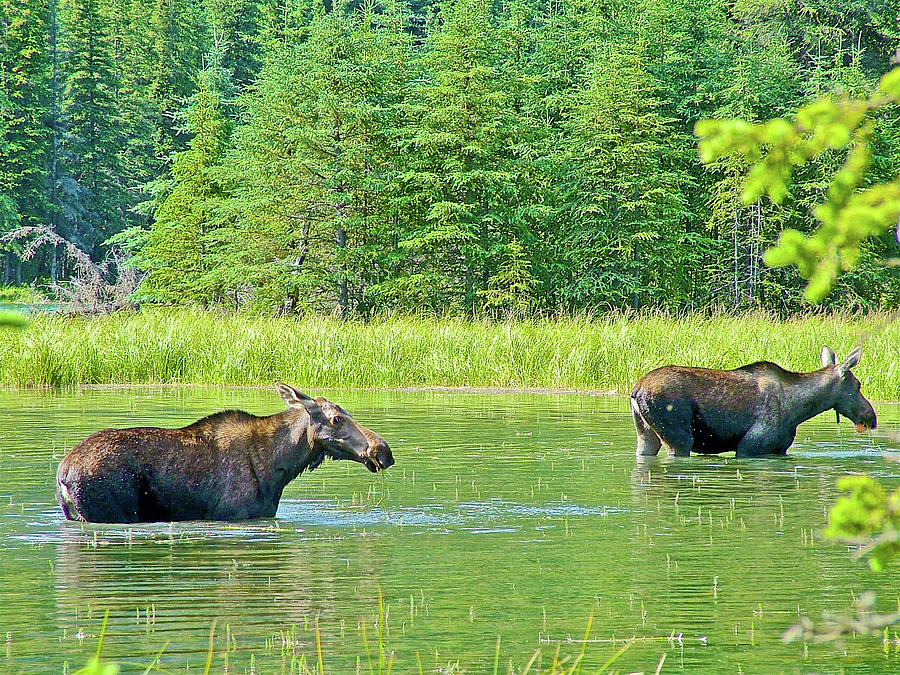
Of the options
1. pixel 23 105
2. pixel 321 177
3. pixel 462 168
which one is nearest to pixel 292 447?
pixel 462 168

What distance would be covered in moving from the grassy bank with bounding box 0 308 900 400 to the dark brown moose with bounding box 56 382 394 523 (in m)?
16.0

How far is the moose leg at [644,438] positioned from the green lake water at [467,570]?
25cm

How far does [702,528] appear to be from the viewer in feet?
39.4

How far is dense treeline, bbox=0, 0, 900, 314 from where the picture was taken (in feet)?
165

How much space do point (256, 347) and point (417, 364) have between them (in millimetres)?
3340

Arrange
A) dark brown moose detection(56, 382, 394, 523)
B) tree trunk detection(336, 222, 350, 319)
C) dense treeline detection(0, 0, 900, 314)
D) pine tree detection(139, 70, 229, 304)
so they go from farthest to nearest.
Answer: pine tree detection(139, 70, 229, 304), dense treeline detection(0, 0, 900, 314), tree trunk detection(336, 222, 350, 319), dark brown moose detection(56, 382, 394, 523)

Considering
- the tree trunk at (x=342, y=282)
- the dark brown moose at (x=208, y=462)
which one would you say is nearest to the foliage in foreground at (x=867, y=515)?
the dark brown moose at (x=208, y=462)

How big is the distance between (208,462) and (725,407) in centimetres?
721

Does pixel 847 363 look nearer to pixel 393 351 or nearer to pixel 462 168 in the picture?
pixel 393 351

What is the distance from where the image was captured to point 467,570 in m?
10.0

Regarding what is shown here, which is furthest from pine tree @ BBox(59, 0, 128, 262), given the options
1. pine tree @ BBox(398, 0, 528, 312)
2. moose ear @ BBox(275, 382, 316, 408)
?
moose ear @ BBox(275, 382, 316, 408)

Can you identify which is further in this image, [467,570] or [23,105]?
[23,105]

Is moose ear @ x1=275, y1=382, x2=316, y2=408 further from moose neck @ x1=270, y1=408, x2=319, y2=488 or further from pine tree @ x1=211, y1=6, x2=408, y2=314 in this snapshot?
pine tree @ x1=211, y1=6, x2=408, y2=314

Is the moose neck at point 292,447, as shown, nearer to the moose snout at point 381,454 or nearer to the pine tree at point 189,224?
the moose snout at point 381,454
